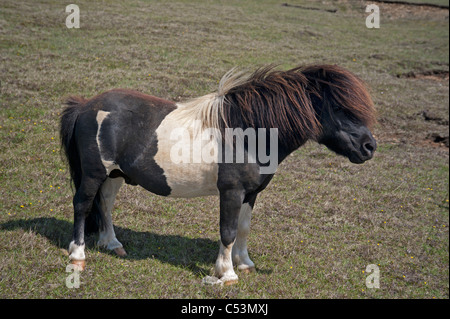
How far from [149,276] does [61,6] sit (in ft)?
54.6

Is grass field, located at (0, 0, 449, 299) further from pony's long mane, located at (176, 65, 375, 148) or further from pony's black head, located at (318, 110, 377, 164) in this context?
pony's long mane, located at (176, 65, 375, 148)

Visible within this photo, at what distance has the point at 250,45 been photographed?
1809 centimetres

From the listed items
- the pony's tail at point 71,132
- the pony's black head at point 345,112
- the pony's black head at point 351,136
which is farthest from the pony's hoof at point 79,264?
the pony's black head at point 351,136

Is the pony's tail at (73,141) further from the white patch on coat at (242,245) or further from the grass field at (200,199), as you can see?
the white patch on coat at (242,245)

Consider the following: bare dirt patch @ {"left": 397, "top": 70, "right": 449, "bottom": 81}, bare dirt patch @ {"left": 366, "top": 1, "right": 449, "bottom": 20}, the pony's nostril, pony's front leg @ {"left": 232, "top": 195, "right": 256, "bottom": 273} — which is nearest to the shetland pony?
the pony's nostril

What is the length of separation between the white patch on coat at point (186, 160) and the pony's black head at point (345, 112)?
127 centimetres

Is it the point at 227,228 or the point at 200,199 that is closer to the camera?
the point at 227,228

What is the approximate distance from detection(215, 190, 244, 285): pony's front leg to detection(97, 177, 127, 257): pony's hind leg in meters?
1.36

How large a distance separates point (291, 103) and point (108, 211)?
266cm

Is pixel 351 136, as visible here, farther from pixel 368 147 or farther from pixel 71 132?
pixel 71 132

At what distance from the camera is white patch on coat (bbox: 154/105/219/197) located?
14.6 feet

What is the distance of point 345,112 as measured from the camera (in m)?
4.37

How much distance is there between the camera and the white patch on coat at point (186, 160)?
4438 mm

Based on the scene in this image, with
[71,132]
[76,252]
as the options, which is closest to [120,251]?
[76,252]
